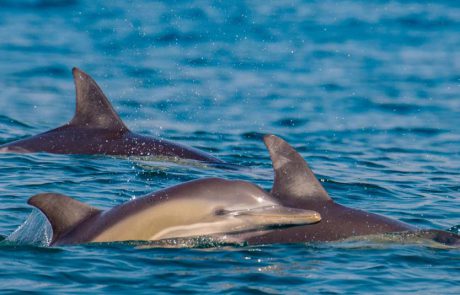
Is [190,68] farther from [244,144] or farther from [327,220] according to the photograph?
[327,220]

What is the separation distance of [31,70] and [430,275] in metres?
25.3

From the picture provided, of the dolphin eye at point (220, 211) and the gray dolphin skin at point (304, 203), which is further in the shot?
the gray dolphin skin at point (304, 203)

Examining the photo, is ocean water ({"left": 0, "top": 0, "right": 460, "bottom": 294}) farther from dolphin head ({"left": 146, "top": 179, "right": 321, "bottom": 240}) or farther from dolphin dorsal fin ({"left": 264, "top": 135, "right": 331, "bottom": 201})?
dolphin dorsal fin ({"left": 264, "top": 135, "right": 331, "bottom": 201})

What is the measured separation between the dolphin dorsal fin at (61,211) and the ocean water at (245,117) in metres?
0.33

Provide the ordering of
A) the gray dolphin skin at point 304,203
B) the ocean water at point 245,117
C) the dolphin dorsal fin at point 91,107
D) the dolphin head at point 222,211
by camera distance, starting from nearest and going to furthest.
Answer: the ocean water at point 245,117 < the dolphin head at point 222,211 < the gray dolphin skin at point 304,203 < the dolphin dorsal fin at point 91,107

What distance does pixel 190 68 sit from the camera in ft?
123

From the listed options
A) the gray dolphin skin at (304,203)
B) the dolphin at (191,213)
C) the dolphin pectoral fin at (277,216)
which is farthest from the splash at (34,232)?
the gray dolphin skin at (304,203)

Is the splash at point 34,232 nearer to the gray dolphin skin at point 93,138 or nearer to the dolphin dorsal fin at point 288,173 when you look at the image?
the dolphin dorsal fin at point 288,173

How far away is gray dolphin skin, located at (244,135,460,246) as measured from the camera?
12.7 metres

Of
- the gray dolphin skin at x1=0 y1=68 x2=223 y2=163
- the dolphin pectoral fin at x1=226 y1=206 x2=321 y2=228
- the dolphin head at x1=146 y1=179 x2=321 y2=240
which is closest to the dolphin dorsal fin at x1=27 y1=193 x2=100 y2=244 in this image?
the dolphin head at x1=146 y1=179 x2=321 y2=240

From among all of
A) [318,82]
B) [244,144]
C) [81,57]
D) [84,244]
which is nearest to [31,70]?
[81,57]

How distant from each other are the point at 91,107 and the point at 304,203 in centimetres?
777

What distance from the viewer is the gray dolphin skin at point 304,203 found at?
12664mm

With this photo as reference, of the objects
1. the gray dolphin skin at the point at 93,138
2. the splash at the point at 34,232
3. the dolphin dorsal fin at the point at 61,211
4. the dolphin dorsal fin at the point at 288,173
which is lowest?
the splash at the point at 34,232
